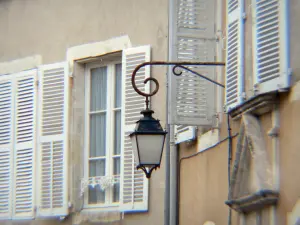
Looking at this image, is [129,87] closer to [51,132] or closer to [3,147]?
[51,132]

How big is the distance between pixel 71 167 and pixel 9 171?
119cm

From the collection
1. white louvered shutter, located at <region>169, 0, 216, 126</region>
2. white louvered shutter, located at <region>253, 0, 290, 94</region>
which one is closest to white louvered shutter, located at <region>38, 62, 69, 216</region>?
white louvered shutter, located at <region>169, 0, 216, 126</region>

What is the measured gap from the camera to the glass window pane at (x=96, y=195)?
12108 mm

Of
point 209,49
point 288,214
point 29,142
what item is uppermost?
point 209,49

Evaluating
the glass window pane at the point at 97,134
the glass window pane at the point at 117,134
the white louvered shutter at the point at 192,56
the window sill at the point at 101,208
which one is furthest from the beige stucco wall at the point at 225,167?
the glass window pane at the point at 97,134

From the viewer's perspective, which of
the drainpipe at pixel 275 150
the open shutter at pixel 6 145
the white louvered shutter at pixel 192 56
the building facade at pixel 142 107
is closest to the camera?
the drainpipe at pixel 275 150

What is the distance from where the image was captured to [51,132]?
12594 millimetres

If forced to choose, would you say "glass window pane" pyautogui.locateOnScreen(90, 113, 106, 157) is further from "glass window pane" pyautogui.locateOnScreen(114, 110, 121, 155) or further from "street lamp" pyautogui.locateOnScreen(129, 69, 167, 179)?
"street lamp" pyautogui.locateOnScreen(129, 69, 167, 179)

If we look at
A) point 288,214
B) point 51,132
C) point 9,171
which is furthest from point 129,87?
point 288,214

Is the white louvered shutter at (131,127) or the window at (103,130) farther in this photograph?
the window at (103,130)

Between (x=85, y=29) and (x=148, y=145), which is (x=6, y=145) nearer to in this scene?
(x=85, y=29)

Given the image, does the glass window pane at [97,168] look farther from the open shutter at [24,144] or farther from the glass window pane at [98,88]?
the open shutter at [24,144]

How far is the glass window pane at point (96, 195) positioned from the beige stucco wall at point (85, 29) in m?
0.42

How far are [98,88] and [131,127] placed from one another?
1108 millimetres
